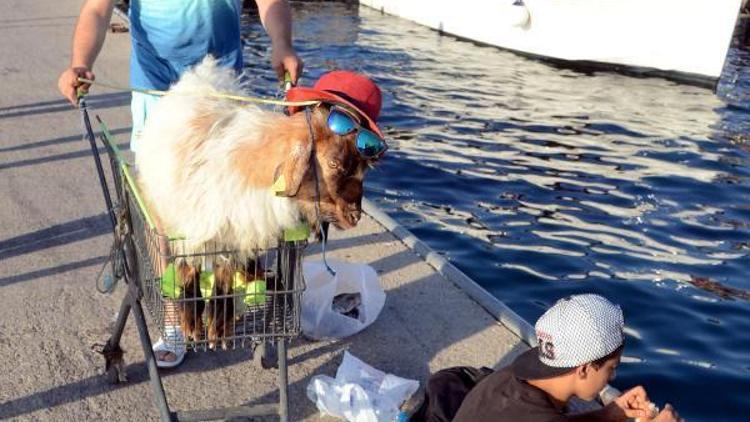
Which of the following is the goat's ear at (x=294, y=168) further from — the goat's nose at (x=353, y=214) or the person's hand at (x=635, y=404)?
the person's hand at (x=635, y=404)

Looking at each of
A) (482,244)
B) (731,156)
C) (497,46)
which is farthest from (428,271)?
(497,46)

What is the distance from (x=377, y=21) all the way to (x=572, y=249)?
18.2 metres

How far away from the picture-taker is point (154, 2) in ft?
13.3

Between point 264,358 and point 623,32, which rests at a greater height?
point 623,32

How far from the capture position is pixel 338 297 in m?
4.77

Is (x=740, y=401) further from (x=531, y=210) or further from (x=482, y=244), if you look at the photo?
(x=531, y=210)

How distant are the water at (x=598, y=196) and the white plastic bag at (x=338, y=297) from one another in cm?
240

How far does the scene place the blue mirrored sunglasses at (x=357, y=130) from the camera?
2926mm

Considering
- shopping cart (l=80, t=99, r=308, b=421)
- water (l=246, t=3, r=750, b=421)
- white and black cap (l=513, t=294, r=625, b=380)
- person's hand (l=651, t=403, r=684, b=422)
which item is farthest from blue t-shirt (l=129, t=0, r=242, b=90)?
water (l=246, t=3, r=750, b=421)

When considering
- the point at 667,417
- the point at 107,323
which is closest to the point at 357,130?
the point at 667,417

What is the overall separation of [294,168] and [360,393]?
1.43 m

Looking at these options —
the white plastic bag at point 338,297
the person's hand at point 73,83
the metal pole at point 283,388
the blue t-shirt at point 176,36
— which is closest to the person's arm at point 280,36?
the blue t-shirt at point 176,36

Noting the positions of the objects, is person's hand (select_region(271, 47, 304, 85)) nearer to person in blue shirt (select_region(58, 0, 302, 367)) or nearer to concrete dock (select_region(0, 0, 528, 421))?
person in blue shirt (select_region(58, 0, 302, 367))

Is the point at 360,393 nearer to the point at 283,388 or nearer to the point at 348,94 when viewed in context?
the point at 283,388
